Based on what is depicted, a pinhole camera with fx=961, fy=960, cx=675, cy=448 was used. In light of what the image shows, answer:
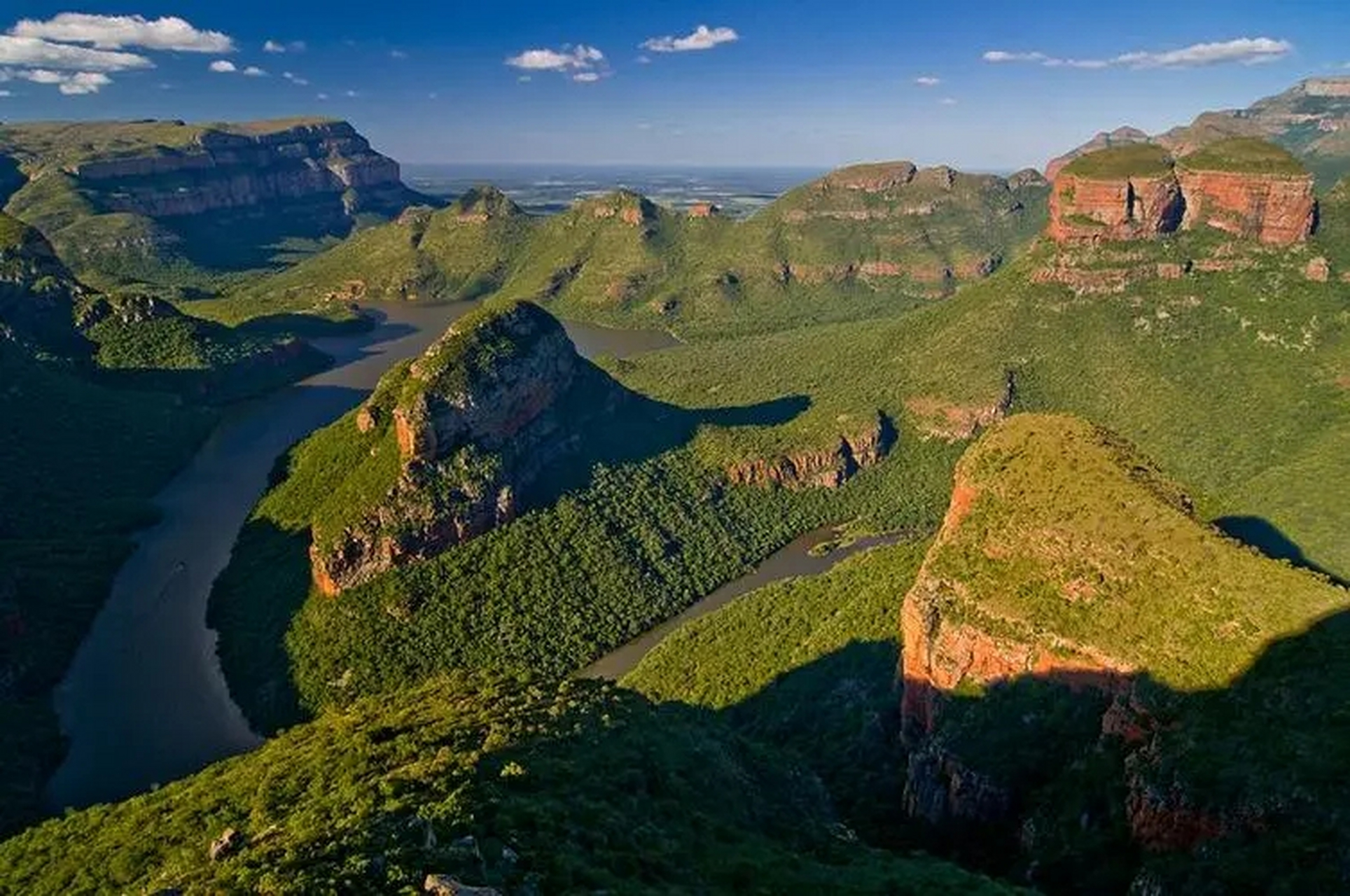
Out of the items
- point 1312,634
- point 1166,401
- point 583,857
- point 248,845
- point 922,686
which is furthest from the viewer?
point 1166,401

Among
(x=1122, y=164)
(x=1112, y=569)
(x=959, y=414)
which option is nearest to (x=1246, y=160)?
(x=1122, y=164)

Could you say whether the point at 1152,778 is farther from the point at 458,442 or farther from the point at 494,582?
the point at 458,442

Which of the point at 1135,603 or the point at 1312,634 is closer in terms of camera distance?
the point at 1312,634

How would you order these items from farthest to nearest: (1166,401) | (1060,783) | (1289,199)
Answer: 1. (1289,199)
2. (1166,401)
3. (1060,783)

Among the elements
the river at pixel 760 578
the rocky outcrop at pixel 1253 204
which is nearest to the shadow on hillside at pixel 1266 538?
the river at pixel 760 578

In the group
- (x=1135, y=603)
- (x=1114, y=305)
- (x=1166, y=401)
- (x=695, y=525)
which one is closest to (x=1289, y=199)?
(x=1114, y=305)

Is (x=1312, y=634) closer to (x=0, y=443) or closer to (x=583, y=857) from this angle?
(x=583, y=857)

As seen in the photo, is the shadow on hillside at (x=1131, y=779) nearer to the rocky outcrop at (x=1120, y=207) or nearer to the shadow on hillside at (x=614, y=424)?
the shadow on hillside at (x=614, y=424)
